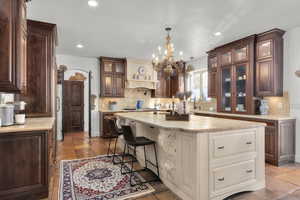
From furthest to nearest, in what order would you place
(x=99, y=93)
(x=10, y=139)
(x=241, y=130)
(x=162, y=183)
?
(x=99, y=93), (x=162, y=183), (x=241, y=130), (x=10, y=139)

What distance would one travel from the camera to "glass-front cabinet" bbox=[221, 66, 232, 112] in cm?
462

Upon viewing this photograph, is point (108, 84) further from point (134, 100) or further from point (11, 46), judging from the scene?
point (11, 46)

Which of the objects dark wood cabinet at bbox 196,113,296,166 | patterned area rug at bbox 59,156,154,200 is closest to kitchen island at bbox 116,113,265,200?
patterned area rug at bbox 59,156,154,200

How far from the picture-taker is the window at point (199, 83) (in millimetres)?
6258

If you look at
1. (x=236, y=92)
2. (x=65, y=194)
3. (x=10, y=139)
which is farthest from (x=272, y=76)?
(x=10, y=139)

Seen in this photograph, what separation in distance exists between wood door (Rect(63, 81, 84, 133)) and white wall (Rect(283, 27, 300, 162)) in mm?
6775

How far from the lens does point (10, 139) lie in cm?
207

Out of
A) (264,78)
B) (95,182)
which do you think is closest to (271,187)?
(264,78)

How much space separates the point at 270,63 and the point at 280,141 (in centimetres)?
161

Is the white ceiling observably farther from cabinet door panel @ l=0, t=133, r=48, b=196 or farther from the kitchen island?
cabinet door panel @ l=0, t=133, r=48, b=196

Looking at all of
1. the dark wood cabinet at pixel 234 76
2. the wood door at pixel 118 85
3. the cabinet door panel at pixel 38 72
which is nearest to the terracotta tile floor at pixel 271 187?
the cabinet door panel at pixel 38 72

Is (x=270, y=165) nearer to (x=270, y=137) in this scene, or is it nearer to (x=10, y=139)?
(x=270, y=137)

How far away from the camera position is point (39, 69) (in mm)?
3082

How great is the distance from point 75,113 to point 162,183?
572cm
